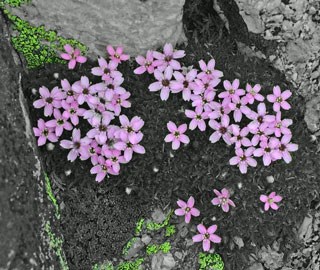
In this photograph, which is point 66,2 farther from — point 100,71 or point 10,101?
point 10,101

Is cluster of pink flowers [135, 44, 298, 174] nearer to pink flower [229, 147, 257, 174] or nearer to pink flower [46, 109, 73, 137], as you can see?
pink flower [229, 147, 257, 174]

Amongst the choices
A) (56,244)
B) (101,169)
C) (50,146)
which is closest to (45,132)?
(50,146)

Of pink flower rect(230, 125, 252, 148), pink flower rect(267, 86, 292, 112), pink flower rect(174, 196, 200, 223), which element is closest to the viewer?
pink flower rect(230, 125, 252, 148)

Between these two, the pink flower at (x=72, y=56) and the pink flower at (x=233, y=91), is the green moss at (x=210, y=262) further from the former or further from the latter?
the pink flower at (x=72, y=56)

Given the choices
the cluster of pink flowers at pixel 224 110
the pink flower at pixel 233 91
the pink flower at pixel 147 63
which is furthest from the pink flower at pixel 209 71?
the pink flower at pixel 147 63

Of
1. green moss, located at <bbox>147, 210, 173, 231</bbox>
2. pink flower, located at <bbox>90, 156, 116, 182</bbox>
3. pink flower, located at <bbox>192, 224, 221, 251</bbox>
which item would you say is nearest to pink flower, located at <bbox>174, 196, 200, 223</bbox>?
pink flower, located at <bbox>192, 224, 221, 251</bbox>
